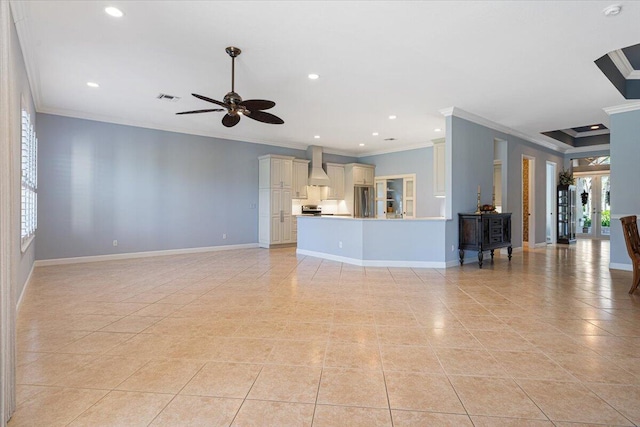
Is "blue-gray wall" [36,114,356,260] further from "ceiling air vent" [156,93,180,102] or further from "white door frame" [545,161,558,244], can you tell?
"white door frame" [545,161,558,244]

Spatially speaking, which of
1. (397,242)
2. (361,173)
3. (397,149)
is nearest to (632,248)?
(397,242)

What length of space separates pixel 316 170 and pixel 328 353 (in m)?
7.27

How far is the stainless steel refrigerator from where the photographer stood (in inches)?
396

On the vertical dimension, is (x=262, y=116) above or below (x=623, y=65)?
below

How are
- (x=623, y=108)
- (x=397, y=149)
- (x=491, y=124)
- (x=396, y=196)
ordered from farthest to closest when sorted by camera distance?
1. (x=396, y=196)
2. (x=397, y=149)
3. (x=491, y=124)
4. (x=623, y=108)

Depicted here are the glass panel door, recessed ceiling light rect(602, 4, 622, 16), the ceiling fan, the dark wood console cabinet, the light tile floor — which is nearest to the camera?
the light tile floor

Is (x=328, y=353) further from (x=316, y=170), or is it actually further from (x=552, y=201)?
(x=552, y=201)

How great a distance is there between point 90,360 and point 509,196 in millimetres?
7775

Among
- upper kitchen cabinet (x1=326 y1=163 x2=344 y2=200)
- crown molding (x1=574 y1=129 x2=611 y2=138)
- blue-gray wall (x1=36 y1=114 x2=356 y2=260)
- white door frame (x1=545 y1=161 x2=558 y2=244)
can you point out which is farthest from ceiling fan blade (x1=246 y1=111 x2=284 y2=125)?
crown molding (x1=574 y1=129 x2=611 y2=138)

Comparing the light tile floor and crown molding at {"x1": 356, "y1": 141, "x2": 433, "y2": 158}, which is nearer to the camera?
the light tile floor

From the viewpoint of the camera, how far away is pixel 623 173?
5.78 metres

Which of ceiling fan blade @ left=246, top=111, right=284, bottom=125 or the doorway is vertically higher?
ceiling fan blade @ left=246, top=111, right=284, bottom=125

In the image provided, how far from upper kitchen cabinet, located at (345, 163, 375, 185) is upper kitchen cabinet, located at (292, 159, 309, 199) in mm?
1454

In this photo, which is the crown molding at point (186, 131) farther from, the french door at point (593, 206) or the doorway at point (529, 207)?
the french door at point (593, 206)
